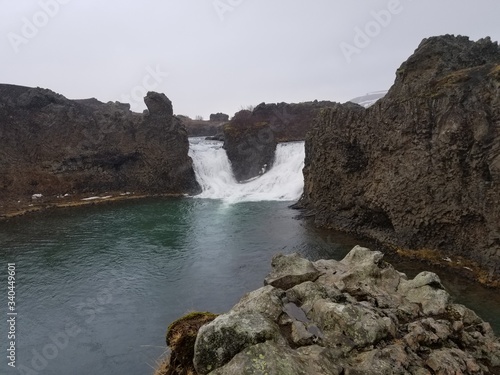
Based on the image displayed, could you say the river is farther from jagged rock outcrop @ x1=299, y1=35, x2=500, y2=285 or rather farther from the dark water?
jagged rock outcrop @ x1=299, y1=35, x2=500, y2=285

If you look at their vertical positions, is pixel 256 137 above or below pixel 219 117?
below

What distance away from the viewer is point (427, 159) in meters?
24.9

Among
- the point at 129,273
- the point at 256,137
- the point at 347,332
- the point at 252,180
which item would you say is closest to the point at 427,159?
the point at 347,332

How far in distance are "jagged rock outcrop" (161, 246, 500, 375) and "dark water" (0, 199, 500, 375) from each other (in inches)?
195

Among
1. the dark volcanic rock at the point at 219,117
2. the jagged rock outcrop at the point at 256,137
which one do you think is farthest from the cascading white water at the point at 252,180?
the dark volcanic rock at the point at 219,117

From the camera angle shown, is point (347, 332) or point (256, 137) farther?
point (256, 137)

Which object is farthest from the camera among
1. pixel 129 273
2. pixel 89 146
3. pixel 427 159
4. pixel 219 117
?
pixel 219 117

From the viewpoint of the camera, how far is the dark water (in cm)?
1582

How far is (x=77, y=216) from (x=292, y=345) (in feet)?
135

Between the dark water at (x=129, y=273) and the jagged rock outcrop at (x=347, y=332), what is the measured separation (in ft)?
16.3

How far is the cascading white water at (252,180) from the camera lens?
161 feet

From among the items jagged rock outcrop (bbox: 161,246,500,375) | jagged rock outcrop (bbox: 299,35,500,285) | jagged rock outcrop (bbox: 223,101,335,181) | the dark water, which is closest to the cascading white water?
jagged rock outcrop (bbox: 223,101,335,181)

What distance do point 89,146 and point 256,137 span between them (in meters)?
27.4

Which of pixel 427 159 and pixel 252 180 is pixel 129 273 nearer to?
pixel 427 159
